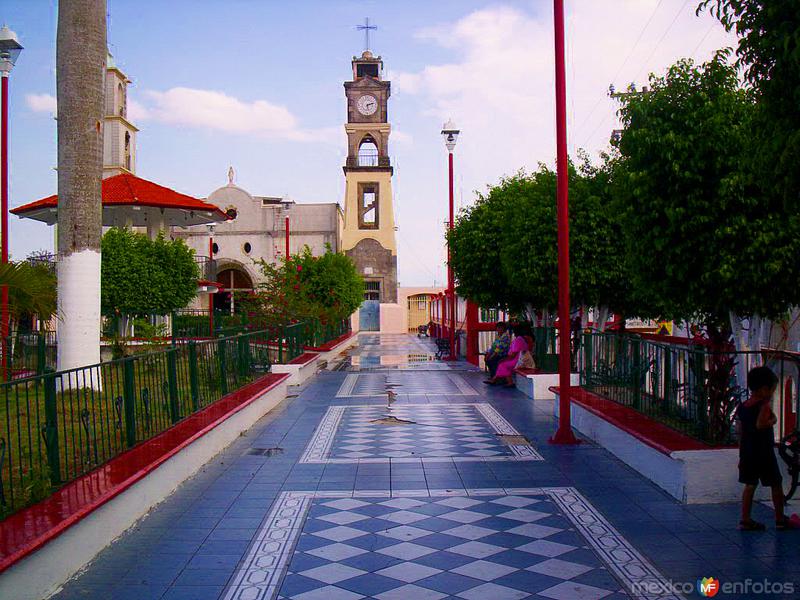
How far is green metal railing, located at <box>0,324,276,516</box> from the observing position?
5.73m

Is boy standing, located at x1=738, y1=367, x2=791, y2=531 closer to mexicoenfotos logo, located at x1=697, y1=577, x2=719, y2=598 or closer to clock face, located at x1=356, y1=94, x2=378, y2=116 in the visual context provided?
mexicoenfotos logo, located at x1=697, y1=577, x2=719, y2=598

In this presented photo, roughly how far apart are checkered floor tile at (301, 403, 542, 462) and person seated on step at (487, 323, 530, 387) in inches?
119

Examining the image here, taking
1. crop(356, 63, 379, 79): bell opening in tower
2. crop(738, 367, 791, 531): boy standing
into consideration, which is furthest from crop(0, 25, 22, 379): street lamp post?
crop(356, 63, 379, 79): bell opening in tower

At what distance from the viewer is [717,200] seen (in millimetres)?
7516

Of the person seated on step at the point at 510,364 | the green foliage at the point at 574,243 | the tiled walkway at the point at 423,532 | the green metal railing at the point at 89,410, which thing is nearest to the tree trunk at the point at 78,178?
the green metal railing at the point at 89,410

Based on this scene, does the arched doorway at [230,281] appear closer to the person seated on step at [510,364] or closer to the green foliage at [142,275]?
the green foliage at [142,275]

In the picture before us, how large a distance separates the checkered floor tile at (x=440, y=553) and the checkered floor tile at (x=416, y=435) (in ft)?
7.19

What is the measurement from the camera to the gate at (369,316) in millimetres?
53844

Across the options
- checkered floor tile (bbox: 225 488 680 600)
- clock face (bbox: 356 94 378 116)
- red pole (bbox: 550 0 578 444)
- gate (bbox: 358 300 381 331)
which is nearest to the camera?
checkered floor tile (bbox: 225 488 680 600)

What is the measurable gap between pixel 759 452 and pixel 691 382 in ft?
6.22

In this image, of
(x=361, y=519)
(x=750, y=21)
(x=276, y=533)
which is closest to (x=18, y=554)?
(x=276, y=533)

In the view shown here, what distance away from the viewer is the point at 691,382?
8.05m

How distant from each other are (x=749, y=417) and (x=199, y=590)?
416cm

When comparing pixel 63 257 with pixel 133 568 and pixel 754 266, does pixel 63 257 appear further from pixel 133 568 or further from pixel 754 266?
pixel 754 266
